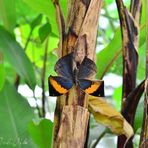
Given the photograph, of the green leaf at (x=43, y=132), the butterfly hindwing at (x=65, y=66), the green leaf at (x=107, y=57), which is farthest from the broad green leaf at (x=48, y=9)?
the butterfly hindwing at (x=65, y=66)

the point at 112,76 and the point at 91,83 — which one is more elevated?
the point at 91,83

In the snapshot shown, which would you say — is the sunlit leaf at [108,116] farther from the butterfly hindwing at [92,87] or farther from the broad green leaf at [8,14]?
the broad green leaf at [8,14]

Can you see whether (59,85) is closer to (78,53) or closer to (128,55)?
(78,53)

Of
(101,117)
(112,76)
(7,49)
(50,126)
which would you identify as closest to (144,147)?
(101,117)

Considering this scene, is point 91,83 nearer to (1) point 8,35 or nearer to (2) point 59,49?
(2) point 59,49

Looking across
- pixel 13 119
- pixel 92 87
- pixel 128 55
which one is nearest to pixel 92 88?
pixel 92 87

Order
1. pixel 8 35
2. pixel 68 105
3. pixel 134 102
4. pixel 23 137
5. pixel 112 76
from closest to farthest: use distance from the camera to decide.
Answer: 1. pixel 68 105
2. pixel 134 102
3. pixel 23 137
4. pixel 8 35
5. pixel 112 76

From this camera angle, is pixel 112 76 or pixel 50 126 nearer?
pixel 50 126
